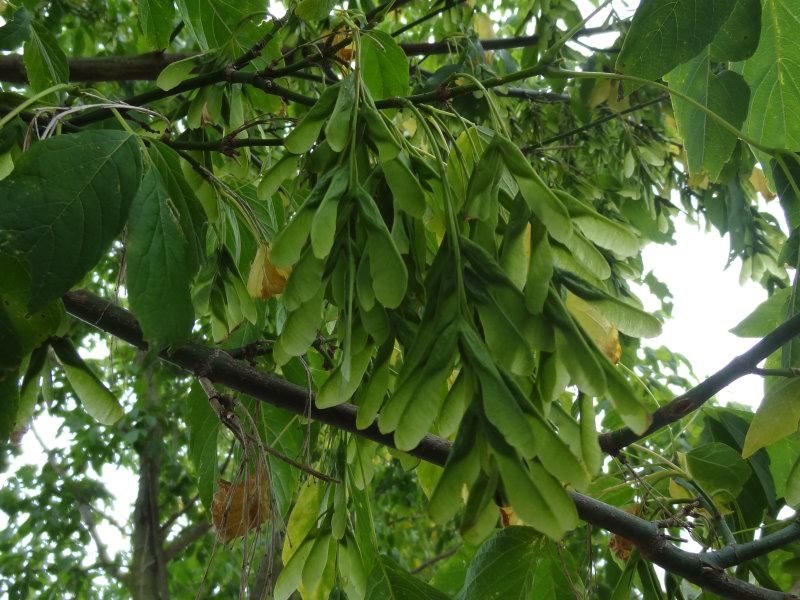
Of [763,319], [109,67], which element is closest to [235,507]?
[763,319]

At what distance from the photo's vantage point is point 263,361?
1.37 meters

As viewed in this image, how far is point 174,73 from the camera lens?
98cm

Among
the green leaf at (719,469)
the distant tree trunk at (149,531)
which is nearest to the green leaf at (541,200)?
the green leaf at (719,469)

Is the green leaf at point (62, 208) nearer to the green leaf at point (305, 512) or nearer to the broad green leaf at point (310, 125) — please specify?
the broad green leaf at point (310, 125)

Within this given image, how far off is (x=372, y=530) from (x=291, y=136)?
0.60 m

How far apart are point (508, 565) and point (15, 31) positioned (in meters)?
1.02

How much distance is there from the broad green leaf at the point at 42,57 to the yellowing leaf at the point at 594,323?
0.91 metres

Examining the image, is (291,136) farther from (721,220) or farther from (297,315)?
(721,220)

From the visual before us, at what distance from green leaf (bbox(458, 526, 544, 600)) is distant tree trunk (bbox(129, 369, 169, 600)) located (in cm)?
302

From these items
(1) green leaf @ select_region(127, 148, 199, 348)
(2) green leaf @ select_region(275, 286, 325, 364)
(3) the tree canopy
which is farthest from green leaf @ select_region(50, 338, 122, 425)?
(2) green leaf @ select_region(275, 286, 325, 364)

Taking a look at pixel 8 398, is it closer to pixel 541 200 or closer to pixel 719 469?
pixel 541 200

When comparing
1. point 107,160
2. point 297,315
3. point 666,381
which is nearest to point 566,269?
point 297,315

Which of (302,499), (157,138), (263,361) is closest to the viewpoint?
(157,138)

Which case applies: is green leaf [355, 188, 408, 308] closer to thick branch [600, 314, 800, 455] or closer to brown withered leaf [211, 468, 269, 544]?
thick branch [600, 314, 800, 455]
